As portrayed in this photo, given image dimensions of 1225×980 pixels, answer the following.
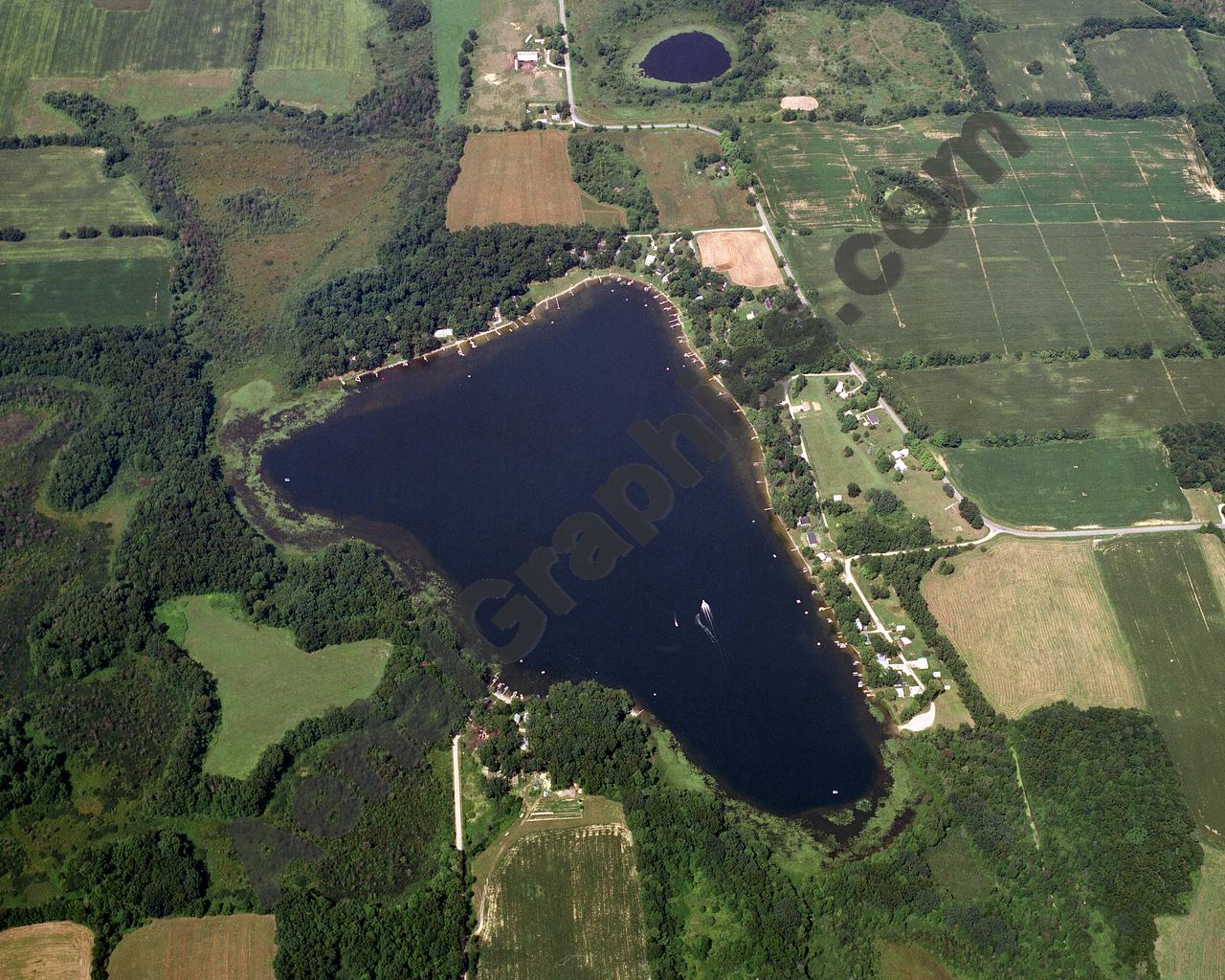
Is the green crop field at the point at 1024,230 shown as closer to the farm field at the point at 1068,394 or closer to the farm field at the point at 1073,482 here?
the farm field at the point at 1068,394

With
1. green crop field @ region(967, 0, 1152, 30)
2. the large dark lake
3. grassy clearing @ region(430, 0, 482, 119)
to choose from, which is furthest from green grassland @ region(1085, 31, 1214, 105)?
grassy clearing @ region(430, 0, 482, 119)

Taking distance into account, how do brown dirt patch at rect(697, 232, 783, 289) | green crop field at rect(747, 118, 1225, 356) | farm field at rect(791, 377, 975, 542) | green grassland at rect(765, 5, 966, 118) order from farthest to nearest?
green grassland at rect(765, 5, 966, 118)
brown dirt patch at rect(697, 232, 783, 289)
green crop field at rect(747, 118, 1225, 356)
farm field at rect(791, 377, 975, 542)

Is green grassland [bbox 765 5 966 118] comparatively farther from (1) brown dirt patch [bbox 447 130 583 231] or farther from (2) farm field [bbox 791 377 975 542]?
(2) farm field [bbox 791 377 975 542]

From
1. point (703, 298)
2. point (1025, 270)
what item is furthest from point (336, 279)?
point (1025, 270)

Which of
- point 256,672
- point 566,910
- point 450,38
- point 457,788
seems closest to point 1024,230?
point 450,38

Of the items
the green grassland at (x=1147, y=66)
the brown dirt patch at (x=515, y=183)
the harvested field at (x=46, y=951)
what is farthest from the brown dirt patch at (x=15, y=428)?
the green grassland at (x=1147, y=66)

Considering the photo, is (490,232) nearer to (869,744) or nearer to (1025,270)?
(1025,270)
